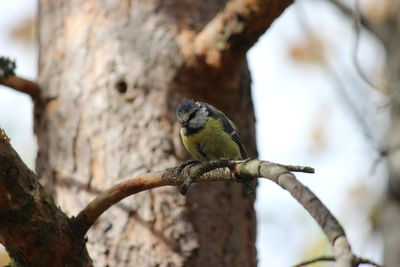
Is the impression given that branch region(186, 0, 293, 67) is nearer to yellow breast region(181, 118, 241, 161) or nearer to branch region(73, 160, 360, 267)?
yellow breast region(181, 118, 241, 161)

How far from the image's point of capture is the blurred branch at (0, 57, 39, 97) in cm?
311

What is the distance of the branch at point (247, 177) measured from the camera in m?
1.38

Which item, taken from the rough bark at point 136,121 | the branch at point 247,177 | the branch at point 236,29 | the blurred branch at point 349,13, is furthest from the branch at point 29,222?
the blurred branch at point 349,13

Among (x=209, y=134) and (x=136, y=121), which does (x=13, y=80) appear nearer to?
(x=136, y=121)

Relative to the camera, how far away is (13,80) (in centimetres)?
319

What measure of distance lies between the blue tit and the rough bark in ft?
0.17

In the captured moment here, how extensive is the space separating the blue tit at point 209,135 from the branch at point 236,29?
28cm

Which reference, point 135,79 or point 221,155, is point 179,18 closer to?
point 135,79

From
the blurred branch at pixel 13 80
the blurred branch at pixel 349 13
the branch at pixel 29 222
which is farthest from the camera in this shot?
the blurred branch at pixel 349 13

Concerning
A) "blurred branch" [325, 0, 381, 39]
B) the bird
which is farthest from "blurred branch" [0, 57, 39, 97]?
"blurred branch" [325, 0, 381, 39]

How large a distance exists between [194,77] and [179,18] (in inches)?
14.3

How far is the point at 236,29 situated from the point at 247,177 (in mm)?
1100

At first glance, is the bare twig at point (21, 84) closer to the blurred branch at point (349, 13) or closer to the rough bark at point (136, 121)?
the rough bark at point (136, 121)

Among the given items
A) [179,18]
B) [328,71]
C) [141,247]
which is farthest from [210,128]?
[328,71]
